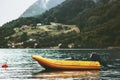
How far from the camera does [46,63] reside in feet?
247

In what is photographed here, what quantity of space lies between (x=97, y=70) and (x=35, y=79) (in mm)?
20218

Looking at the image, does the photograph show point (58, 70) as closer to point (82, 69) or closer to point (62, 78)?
point (82, 69)

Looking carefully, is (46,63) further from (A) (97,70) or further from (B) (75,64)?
(A) (97,70)

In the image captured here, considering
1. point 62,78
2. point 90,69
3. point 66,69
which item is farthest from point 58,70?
point 62,78

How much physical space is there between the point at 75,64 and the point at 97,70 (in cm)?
503

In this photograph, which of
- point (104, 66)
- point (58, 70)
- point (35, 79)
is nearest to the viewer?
point (35, 79)

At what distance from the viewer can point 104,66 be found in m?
82.8

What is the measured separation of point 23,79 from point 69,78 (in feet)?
26.3

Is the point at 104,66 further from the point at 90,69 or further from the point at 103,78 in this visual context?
the point at 103,78

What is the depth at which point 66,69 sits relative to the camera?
7594 centimetres

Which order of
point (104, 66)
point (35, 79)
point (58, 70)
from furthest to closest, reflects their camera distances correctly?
point (104, 66), point (58, 70), point (35, 79)

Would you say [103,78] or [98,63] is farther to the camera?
[98,63]

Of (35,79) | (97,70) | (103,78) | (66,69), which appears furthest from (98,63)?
(35,79)

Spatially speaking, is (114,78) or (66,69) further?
(66,69)
